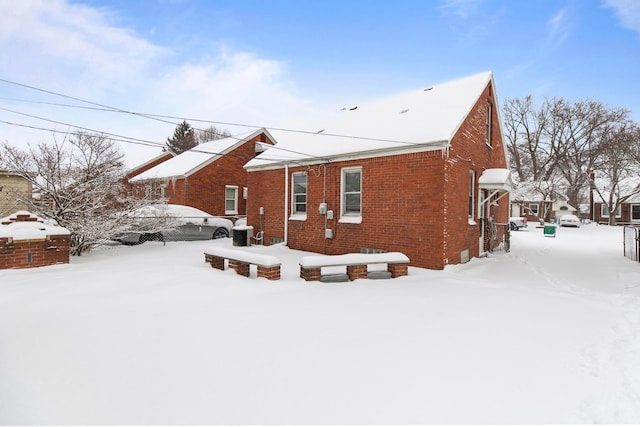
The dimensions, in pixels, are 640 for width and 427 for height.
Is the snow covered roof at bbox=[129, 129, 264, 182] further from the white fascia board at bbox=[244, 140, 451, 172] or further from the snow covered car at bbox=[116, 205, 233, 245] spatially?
the white fascia board at bbox=[244, 140, 451, 172]

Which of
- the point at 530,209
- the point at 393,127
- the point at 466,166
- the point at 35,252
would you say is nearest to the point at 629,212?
the point at 530,209

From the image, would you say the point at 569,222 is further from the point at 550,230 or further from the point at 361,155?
the point at 361,155

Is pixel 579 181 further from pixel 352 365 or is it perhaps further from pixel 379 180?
pixel 352 365

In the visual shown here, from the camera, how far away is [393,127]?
10602 millimetres

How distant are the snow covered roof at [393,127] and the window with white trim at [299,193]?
28.0 inches

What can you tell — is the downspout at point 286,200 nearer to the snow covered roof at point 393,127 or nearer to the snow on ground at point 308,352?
the snow covered roof at point 393,127

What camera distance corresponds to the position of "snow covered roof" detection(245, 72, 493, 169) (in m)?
9.25

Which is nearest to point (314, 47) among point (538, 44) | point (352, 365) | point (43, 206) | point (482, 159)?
point (482, 159)

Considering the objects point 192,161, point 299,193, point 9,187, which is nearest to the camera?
point 299,193

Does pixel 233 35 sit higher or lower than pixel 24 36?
higher

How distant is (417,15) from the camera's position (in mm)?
11523

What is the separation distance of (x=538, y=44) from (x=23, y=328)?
15924 mm

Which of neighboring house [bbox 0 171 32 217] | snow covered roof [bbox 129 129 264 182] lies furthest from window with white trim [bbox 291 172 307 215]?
neighboring house [bbox 0 171 32 217]

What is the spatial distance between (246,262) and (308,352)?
382 cm
